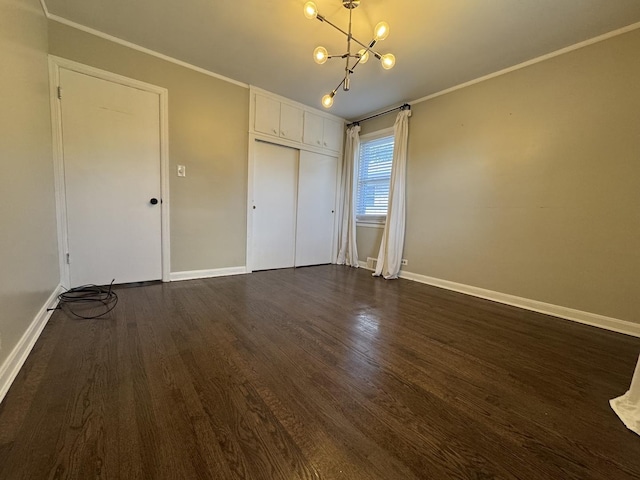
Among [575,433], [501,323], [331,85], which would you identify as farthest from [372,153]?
[575,433]

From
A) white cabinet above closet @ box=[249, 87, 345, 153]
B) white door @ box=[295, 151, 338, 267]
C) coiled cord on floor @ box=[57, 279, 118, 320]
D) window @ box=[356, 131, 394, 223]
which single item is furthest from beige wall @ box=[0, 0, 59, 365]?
window @ box=[356, 131, 394, 223]

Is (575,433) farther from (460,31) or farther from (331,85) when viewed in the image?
(331,85)

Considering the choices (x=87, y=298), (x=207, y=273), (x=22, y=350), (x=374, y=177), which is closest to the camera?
(x=22, y=350)

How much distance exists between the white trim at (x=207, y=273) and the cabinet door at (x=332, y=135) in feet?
8.14

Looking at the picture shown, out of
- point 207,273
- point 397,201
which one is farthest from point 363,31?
point 207,273

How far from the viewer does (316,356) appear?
1.63m

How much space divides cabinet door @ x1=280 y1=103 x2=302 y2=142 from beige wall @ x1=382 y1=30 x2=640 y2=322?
5.88 feet

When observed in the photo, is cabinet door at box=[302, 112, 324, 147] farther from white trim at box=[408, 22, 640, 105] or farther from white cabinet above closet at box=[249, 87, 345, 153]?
white trim at box=[408, 22, 640, 105]

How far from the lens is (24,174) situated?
165 centimetres

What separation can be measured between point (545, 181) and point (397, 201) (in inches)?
64.1

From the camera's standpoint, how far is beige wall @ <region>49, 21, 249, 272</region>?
9.51 ft

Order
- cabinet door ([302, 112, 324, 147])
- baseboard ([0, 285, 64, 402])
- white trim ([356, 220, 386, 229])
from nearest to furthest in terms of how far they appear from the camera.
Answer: baseboard ([0, 285, 64, 402]) → cabinet door ([302, 112, 324, 147]) → white trim ([356, 220, 386, 229])

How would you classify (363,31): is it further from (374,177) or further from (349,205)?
(349,205)

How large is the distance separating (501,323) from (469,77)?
273cm
